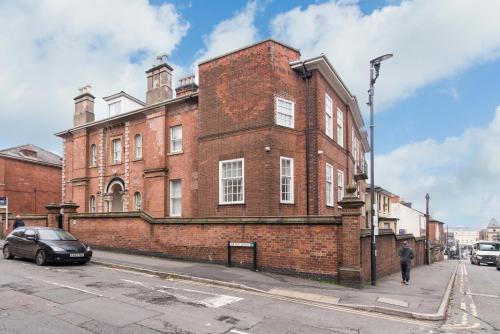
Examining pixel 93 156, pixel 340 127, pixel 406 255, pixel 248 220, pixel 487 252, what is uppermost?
pixel 340 127

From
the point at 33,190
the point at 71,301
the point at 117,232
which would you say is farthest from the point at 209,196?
the point at 33,190

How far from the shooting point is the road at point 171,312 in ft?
22.6

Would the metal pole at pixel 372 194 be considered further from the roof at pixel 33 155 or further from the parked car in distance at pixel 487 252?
the roof at pixel 33 155

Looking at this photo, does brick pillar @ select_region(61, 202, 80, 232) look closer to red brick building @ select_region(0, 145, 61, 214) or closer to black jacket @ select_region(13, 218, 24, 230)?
black jacket @ select_region(13, 218, 24, 230)

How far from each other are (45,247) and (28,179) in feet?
78.8

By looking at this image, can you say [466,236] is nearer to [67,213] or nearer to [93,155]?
[93,155]

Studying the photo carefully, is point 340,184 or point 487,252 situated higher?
point 340,184

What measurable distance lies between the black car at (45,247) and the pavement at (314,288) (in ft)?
3.11

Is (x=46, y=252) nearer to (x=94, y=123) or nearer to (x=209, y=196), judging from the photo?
(x=209, y=196)

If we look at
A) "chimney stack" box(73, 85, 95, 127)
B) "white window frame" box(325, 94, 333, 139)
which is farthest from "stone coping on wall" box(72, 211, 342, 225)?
"chimney stack" box(73, 85, 95, 127)

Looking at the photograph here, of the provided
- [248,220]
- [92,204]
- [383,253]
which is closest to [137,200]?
[92,204]

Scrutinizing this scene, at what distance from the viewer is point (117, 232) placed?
59.4ft

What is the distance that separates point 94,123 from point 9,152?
1276cm

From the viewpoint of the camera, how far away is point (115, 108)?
2767 cm
